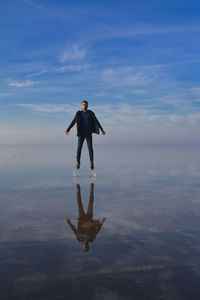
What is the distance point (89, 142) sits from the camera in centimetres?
1122

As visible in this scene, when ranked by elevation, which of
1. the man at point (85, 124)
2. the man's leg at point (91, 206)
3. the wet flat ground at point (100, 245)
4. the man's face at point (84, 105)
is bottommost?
the wet flat ground at point (100, 245)

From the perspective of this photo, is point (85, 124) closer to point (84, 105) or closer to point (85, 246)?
point (84, 105)

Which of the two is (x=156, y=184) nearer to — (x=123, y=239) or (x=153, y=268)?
(x=123, y=239)

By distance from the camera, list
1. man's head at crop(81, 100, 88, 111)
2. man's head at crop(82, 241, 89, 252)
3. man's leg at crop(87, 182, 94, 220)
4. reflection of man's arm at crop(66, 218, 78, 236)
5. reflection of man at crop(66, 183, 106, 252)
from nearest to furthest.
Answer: man's head at crop(82, 241, 89, 252) → reflection of man at crop(66, 183, 106, 252) → reflection of man's arm at crop(66, 218, 78, 236) → man's leg at crop(87, 182, 94, 220) → man's head at crop(81, 100, 88, 111)

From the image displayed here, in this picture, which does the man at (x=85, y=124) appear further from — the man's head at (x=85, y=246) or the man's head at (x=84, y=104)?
the man's head at (x=85, y=246)

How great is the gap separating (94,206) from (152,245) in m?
2.52

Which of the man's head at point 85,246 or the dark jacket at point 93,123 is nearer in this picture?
the man's head at point 85,246

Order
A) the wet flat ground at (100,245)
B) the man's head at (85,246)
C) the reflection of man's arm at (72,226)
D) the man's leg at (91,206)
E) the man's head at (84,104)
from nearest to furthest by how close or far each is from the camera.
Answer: the wet flat ground at (100,245)
the man's head at (85,246)
the reflection of man's arm at (72,226)
the man's leg at (91,206)
the man's head at (84,104)

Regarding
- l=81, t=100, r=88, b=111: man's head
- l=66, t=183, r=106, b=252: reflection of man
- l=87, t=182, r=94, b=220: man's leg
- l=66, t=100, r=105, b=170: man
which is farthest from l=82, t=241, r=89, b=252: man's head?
l=81, t=100, r=88, b=111: man's head

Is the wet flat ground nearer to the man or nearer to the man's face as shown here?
the man

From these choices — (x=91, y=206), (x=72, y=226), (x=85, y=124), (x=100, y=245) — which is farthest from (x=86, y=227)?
(x=85, y=124)

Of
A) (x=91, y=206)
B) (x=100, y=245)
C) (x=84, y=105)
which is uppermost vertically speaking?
(x=84, y=105)

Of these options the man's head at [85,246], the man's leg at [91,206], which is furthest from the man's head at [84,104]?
the man's head at [85,246]

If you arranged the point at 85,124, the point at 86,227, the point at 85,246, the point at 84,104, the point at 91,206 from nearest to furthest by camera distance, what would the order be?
1. the point at 85,246
2. the point at 86,227
3. the point at 91,206
4. the point at 84,104
5. the point at 85,124
